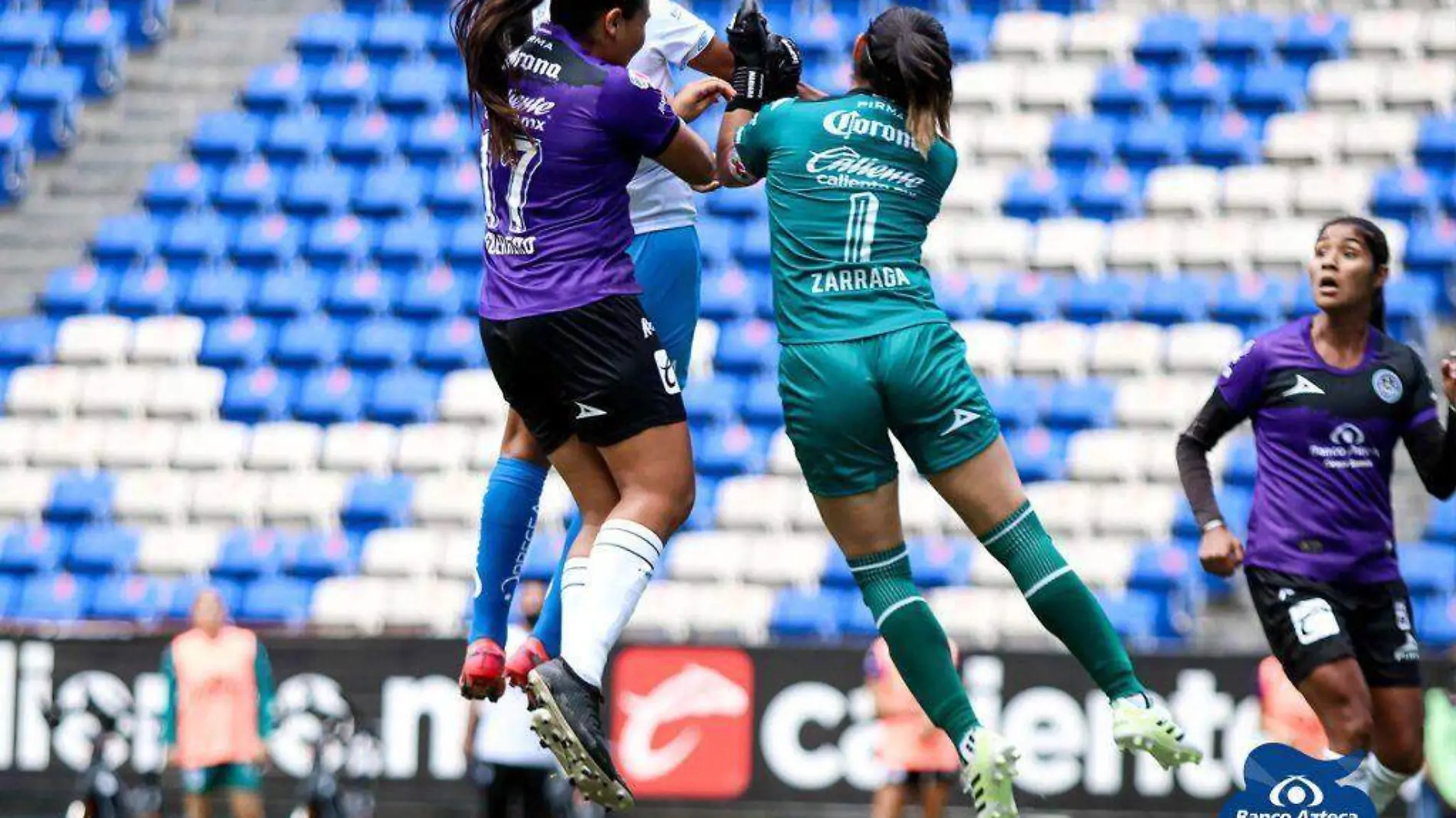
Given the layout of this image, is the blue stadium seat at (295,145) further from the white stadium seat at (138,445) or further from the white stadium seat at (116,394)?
the white stadium seat at (138,445)

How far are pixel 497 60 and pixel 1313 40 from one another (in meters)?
13.8

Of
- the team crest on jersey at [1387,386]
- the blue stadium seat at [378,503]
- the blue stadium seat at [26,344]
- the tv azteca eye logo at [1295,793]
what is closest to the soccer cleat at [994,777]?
the tv azteca eye logo at [1295,793]

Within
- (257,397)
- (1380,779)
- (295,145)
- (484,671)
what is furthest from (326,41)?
(484,671)

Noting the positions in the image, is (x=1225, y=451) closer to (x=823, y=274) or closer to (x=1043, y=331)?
(x=1043, y=331)

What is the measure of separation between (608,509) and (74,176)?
15149mm

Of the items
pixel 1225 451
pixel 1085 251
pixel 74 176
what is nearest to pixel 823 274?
Answer: pixel 1225 451

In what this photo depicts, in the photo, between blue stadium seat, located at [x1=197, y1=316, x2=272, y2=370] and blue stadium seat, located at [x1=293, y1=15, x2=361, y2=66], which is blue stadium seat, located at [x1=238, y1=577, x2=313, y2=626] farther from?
blue stadium seat, located at [x1=293, y1=15, x2=361, y2=66]

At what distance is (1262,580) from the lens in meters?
8.04

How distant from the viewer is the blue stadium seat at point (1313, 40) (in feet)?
61.8

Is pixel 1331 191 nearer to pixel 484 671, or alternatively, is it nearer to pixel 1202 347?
pixel 1202 347

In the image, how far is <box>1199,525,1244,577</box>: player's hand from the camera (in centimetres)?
754

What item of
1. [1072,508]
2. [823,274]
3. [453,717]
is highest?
[823,274]

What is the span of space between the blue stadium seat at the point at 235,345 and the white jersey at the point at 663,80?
39.8 feet

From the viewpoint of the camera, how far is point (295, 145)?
2019 centimetres
